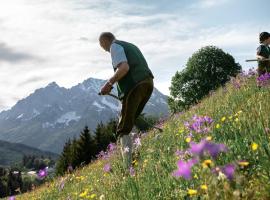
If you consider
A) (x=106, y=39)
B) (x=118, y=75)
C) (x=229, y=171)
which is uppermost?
(x=106, y=39)

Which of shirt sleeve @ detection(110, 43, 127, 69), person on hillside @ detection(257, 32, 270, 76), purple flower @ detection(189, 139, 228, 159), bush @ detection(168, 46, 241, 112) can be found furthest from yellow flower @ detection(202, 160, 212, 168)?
bush @ detection(168, 46, 241, 112)

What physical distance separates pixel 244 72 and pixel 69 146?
1885 inches

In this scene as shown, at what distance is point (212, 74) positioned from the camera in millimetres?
51781

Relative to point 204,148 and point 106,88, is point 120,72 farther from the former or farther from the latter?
point 204,148


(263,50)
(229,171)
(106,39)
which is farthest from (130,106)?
(229,171)

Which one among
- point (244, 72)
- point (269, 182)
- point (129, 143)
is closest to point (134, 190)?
point (269, 182)

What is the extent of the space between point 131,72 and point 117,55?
0.38 m

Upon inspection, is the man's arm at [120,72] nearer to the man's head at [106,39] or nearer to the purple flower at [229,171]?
the man's head at [106,39]

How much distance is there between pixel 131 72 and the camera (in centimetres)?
753

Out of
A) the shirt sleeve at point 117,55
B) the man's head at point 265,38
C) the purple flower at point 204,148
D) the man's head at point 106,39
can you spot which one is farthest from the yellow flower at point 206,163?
the man's head at point 265,38

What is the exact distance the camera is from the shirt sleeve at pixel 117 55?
7.34 meters

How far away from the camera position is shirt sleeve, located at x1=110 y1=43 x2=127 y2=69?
289 inches

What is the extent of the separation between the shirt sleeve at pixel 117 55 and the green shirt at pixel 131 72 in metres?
0.09

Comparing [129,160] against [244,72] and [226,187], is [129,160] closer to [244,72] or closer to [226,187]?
[226,187]
